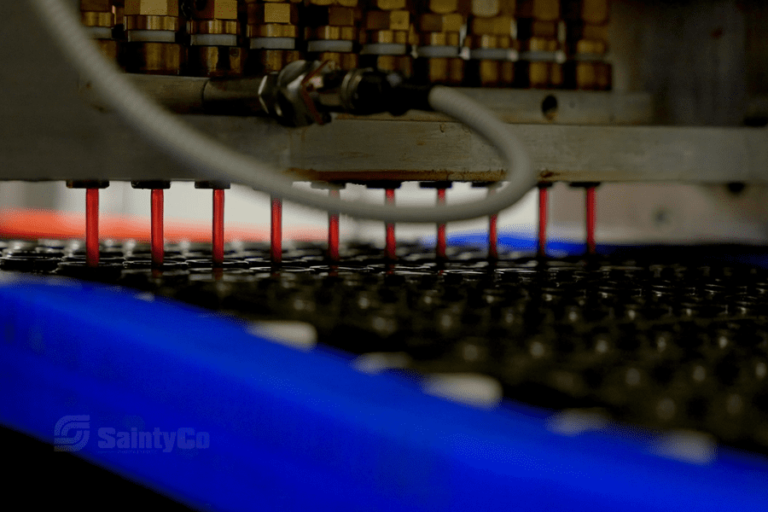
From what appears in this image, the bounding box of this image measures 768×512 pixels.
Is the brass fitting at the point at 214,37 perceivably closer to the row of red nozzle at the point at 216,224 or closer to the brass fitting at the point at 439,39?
the row of red nozzle at the point at 216,224

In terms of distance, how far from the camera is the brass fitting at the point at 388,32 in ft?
3.42

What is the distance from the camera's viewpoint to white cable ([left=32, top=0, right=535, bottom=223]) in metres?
0.60

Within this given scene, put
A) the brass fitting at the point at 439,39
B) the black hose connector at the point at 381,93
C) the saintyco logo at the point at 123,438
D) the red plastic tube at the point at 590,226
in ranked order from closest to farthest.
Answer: the saintyco logo at the point at 123,438 → the black hose connector at the point at 381,93 → the brass fitting at the point at 439,39 → the red plastic tube at the point at 590,226

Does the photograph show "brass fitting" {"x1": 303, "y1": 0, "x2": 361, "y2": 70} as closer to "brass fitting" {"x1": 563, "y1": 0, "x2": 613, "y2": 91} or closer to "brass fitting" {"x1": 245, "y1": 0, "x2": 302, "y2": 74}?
"brass fitting" {"x1": 245, "y1": 0, "x2": 302, "y2": 74}

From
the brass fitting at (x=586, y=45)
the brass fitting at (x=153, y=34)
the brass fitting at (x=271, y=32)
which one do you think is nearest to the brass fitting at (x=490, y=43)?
the brass fitting at (x=586, y=45)

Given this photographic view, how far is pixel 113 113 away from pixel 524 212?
3.38m

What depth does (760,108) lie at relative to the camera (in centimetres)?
148

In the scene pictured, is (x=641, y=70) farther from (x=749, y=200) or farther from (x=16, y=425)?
(x=16, y=425)

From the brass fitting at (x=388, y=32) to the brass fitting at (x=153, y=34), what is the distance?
23 centimetres

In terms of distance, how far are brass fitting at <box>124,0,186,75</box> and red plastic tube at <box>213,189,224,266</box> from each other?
0.46 ft

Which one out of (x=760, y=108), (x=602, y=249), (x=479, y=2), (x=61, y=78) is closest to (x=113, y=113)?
(x=61, y=78)

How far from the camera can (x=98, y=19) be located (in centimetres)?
92

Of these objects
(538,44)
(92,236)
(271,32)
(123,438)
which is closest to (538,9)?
(538,44)

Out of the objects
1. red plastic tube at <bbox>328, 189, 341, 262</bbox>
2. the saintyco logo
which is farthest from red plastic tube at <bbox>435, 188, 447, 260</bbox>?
the saintyco logo
